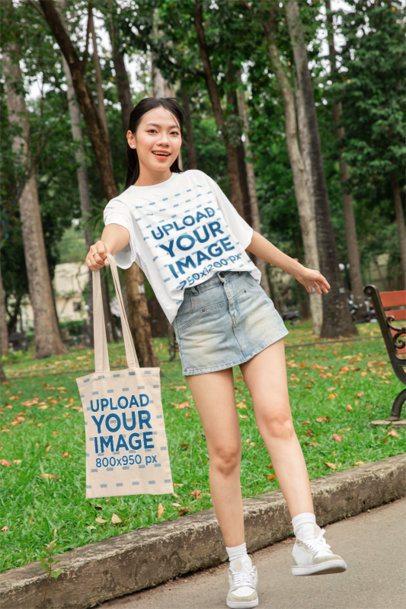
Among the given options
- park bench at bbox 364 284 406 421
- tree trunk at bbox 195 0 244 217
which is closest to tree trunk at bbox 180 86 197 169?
tree trunk at bbox 195 0 244 217

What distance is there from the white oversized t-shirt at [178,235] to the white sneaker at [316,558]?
1.03 m

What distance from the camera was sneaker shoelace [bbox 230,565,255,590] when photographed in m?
3.79

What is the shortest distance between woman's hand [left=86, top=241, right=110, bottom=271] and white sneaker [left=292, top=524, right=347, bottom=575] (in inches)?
50.4

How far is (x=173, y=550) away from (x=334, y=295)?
58.0 ft

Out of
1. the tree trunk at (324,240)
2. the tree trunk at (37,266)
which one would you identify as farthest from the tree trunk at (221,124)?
the tree trunk at (37,266)

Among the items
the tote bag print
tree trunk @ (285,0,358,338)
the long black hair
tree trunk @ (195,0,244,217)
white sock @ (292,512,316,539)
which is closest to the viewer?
white sock @ (292,512,316,539)

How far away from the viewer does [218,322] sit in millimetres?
3725

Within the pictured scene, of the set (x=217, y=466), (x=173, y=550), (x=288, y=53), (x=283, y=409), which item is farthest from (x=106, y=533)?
(x=288, y=53)

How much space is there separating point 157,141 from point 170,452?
3.54 meters

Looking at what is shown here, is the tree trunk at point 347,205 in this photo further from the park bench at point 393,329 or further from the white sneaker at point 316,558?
the white sneaker at point 316,558

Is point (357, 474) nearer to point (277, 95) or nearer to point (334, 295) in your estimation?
point (334, 295)

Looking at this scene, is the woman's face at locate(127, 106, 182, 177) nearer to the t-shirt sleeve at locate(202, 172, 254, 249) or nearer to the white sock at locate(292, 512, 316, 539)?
the t-shirt sleeve at locate(202, 172, 254, 249)

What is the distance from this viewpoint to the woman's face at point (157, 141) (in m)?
3.92

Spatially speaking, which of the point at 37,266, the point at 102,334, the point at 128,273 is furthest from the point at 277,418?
the point at 37,266
